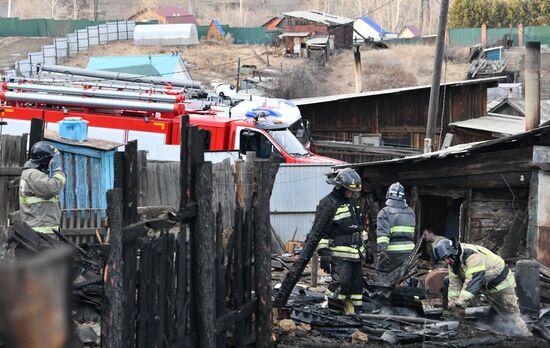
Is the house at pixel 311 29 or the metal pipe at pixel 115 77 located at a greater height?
the house at pixel 311 29

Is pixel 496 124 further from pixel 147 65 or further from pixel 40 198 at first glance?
pixel 40 198

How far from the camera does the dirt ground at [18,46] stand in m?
52.7

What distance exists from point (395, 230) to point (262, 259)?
3097mm

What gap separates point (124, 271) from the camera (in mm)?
5789

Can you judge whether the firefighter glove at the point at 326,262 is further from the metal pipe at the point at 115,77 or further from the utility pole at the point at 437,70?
the metal pipe at the point at 115,77

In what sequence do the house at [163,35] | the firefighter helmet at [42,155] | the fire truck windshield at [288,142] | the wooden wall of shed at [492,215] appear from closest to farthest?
the firefighter helmet at [42,155]
the wooden wall of shed at [492,215]
the fire truck windshield at [288,142]
the house at [163,35]

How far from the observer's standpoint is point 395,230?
1116cm

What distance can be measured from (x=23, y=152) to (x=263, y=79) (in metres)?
31.1

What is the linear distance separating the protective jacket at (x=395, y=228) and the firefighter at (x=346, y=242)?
70 cm

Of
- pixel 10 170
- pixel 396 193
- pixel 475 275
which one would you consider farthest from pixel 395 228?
pixel 10 170

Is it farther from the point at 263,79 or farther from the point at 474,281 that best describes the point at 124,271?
the point at 263,79

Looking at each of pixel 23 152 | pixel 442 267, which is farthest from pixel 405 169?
pixel 23 152

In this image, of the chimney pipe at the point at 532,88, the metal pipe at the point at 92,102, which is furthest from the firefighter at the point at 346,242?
the chimney pipe at the point at 532,88

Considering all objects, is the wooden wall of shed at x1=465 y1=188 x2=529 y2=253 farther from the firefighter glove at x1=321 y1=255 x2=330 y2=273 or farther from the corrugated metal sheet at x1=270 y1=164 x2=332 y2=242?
the corrugated metal sheet at x1=270 y1=164 x2=332 y2=242
